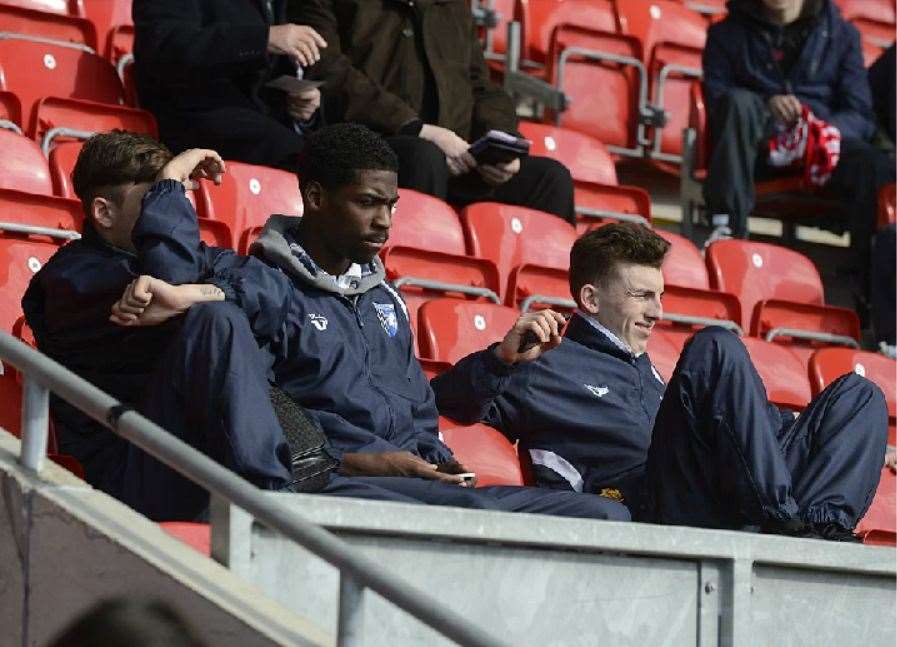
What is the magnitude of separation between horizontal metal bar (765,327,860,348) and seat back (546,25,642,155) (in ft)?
5.77

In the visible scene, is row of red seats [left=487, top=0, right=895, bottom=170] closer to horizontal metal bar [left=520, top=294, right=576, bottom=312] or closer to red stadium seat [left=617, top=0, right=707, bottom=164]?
red stadium seat [left=617, top=0, right=707, bottom=164]

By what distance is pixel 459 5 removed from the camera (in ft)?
23.6

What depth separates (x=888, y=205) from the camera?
782 centimetres

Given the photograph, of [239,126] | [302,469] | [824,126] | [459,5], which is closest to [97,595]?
[302,469]

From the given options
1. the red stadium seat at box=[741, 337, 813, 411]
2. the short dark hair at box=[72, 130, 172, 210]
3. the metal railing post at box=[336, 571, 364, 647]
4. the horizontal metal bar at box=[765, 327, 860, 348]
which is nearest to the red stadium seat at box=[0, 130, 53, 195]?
the short dark hair at box=[72, 130, 172, 210]

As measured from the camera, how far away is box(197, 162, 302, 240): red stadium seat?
19.7ft

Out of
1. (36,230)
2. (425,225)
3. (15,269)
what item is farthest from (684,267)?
(15,269)

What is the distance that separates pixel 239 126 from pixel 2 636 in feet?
9.79

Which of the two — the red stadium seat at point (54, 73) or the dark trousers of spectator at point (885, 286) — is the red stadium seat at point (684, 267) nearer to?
the dark trousers of spectator at point (885, 286)

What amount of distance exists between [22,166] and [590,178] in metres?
2.75

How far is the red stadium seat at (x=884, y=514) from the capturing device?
222 inches

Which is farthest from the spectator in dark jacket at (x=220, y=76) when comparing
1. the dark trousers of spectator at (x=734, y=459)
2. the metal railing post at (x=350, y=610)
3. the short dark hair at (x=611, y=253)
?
the metal railing post at (x=350, y=610)

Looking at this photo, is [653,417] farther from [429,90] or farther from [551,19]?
[551,19]

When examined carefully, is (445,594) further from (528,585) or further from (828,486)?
(828,486)
